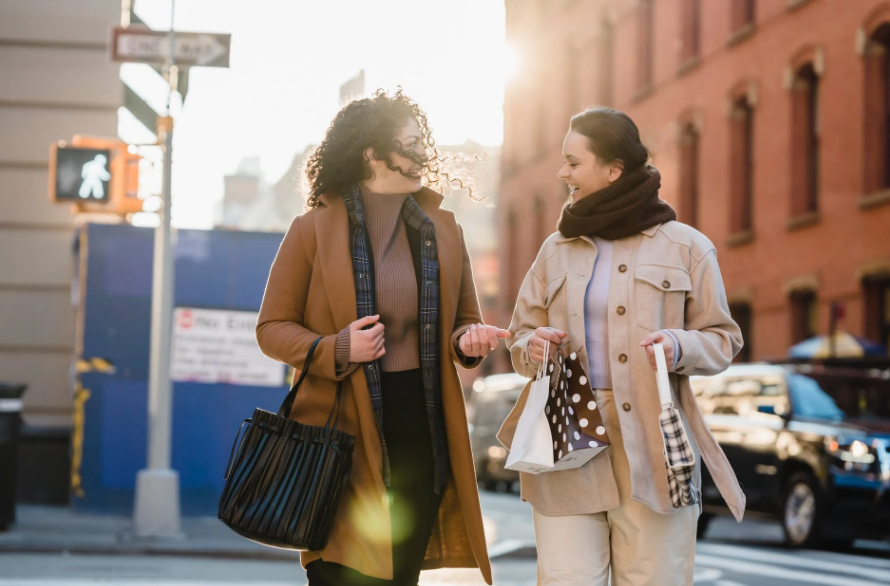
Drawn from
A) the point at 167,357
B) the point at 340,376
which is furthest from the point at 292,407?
the point at 167,357

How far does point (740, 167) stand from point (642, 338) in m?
23.0

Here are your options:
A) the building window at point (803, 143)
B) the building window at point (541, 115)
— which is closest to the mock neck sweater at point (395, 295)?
the building window at point (803, 143)

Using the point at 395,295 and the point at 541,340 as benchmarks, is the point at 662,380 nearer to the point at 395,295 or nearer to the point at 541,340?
the point at 541,340

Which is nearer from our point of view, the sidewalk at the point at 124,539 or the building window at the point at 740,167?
the sidewalk at the point at 124,539

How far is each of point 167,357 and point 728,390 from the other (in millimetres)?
6228

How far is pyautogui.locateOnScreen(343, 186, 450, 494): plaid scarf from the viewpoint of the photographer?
3.85 meters

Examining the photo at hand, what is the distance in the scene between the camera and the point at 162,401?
1147cm

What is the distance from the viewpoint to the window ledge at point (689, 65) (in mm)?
27828

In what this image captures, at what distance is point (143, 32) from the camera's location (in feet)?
37.1

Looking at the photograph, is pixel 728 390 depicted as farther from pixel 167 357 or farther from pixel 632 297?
pixel 632 297

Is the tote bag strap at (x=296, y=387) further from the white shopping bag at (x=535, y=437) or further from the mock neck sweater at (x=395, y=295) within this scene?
the white shopping bag at (x=535, y=437)

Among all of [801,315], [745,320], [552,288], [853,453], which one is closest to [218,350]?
[853,453]

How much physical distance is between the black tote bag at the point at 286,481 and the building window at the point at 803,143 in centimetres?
2099

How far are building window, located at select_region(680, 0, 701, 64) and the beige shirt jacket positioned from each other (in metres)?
25.3
